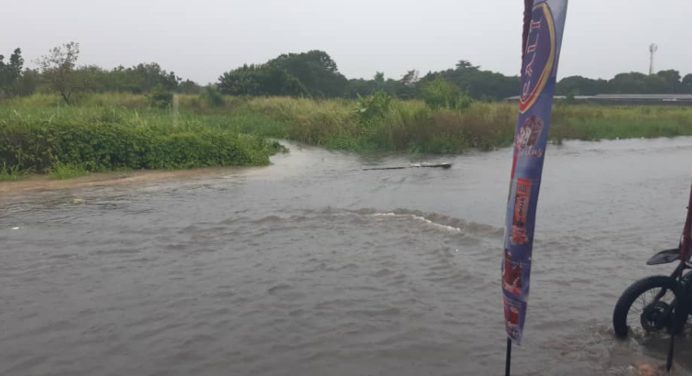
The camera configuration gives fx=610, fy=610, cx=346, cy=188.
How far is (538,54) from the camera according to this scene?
2748 millimetres

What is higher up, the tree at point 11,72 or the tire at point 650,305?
the tree at point 11,72

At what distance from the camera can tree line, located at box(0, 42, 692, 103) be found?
31172mm

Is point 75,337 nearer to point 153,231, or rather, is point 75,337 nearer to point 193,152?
point 153,231

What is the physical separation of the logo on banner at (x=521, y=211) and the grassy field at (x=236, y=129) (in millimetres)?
12964

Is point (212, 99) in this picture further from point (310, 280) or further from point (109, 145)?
point (310, 280)

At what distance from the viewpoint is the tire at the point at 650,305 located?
450cm

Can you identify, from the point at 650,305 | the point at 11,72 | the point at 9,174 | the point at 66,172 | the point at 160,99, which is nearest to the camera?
the point at 650,305

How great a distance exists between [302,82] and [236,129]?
39567 mm

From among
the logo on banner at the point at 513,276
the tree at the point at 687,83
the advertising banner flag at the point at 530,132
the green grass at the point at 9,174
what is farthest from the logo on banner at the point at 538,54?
the tree at the point at 687,83

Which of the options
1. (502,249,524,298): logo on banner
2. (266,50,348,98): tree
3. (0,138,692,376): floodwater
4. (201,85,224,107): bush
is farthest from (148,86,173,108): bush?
(502,249,524,298): logo on banner

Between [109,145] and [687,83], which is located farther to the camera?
[687,83]

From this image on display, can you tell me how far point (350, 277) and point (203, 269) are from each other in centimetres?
166

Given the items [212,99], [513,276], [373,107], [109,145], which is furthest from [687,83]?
[513,276]

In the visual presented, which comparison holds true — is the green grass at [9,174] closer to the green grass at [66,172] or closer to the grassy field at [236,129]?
the grassy field at [236,129]
